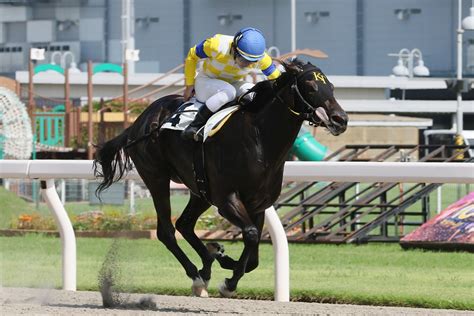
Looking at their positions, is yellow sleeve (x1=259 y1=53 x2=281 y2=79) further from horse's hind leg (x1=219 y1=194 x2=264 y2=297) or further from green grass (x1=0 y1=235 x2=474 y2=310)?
green grass (x1=0 y1=235 x2=474 y2=310)

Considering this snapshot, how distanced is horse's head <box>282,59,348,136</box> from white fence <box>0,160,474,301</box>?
856 mm

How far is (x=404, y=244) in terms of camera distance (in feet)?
33.7

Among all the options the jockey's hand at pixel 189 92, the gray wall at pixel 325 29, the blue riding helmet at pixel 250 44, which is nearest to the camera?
the blue riding helmet at pixel 250 44

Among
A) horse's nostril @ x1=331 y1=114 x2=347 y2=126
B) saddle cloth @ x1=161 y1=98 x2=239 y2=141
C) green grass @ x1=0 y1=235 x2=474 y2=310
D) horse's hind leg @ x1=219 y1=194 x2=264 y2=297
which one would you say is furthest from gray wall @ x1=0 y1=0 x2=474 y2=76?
horse's nostril @ x1=331 y1=114 x2=347 y2=126

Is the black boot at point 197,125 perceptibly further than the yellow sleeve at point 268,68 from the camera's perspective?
No

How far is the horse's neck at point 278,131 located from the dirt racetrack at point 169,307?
84 cm

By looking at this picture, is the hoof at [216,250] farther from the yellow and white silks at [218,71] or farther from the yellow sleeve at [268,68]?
the yellow sleeve at [268,68]

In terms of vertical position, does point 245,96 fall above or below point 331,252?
above

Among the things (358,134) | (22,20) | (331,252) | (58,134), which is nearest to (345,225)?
(331,252)

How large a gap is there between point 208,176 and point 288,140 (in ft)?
1.70

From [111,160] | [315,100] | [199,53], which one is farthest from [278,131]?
[111,160]

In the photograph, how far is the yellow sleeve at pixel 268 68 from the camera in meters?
6.84

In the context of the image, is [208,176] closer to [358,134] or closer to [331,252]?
[331,252]

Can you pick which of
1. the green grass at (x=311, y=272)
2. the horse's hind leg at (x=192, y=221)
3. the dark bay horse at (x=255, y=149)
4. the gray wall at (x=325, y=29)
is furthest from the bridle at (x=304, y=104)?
the gray wall at (x=325, y=29)
